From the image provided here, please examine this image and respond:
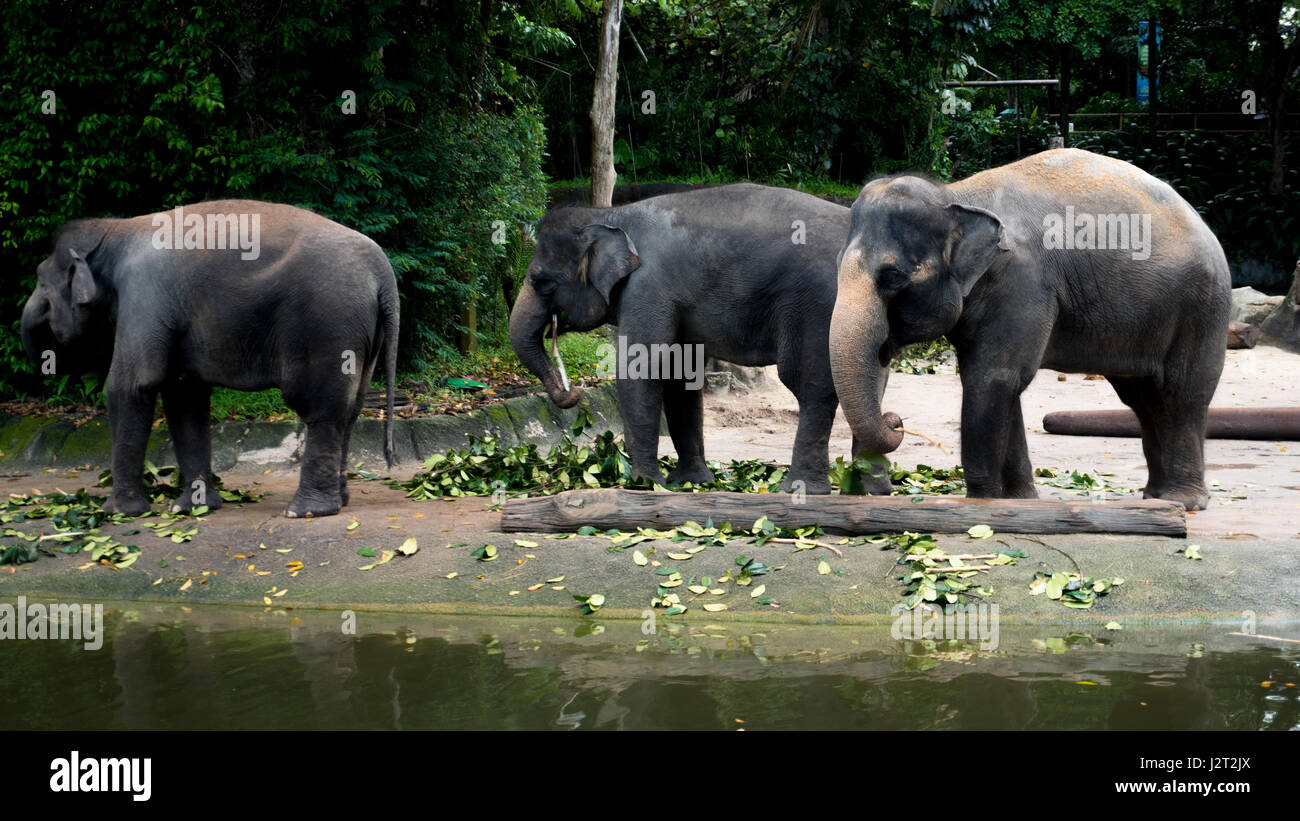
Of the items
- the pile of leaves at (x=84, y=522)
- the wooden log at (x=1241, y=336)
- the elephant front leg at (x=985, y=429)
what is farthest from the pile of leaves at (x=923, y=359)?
the pile of leaves at (x=84, y=522)

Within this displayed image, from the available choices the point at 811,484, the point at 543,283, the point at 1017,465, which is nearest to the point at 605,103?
the point at 543,283

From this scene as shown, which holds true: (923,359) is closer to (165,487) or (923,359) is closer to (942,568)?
(165,487)

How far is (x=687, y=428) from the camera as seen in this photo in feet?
31.2

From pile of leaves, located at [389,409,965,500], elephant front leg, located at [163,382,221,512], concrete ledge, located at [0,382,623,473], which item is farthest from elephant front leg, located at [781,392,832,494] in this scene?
elephant front leg, located at [163,382,221,512]

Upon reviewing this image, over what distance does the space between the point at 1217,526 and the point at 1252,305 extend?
14.5 meters

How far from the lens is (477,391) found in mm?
13609

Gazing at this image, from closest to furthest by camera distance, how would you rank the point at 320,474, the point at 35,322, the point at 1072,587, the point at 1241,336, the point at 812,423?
the point at 1072,587 < the point at 812,423 < the point at 320,474 < the point at 35,322 < the point at 1241,336

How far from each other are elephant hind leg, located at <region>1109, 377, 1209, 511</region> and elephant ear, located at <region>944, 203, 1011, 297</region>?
179cm

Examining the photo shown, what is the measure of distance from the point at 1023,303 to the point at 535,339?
375 cm

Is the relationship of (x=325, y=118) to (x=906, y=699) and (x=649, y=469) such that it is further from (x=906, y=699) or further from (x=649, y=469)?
(x=906, y=699)

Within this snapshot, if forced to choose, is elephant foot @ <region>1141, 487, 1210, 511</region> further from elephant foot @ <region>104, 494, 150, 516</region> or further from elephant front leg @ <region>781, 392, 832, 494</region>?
elephant foot @ <region>104, 494, 150, 516</region>

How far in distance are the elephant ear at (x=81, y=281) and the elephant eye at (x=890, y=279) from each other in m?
5.78

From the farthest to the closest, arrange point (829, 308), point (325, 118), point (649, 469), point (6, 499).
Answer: point (325, 118)
point (6, 499)
point (649, 469)
point (829, 308)

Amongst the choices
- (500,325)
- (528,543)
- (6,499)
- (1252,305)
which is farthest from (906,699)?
(1252,305)
